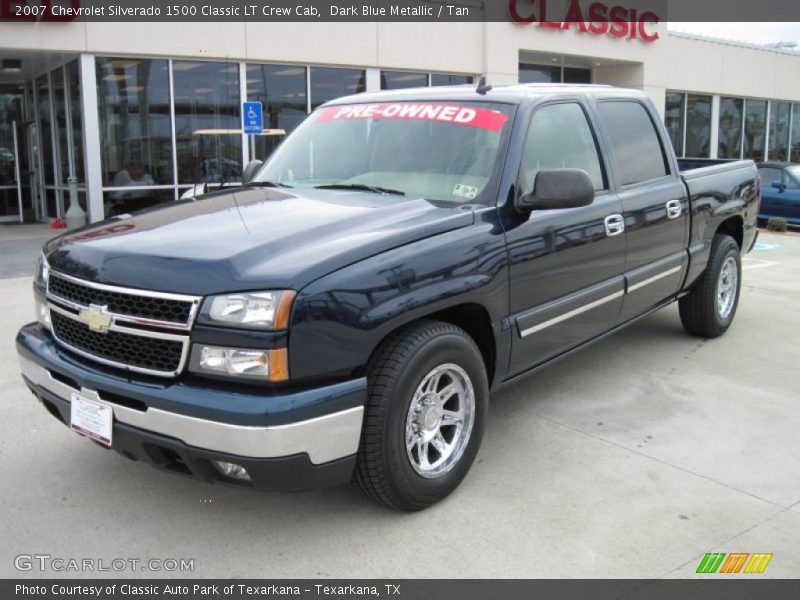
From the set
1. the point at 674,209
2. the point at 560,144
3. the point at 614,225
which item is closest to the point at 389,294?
the point at 560,144

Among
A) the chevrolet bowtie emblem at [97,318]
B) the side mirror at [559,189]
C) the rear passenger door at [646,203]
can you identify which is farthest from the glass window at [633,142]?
the chevrolet bowtie emblem at [97,318]

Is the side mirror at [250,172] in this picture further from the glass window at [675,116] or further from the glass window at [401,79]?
the glass window at [675,116]

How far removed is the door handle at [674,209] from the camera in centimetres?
514

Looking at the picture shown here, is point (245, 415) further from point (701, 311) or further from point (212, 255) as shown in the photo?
point (701, 311)

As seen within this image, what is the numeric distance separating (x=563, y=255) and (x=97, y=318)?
2354 mm

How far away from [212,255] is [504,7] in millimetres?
17403

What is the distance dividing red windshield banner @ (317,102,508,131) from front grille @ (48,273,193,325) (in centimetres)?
196

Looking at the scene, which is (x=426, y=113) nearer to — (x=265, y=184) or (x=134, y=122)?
(x=265, y=184)

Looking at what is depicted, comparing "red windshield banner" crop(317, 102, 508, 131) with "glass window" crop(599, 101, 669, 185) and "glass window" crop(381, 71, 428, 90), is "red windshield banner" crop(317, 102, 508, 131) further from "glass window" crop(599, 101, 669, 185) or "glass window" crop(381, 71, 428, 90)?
"glass window" crop(381, 71, 428, 90)

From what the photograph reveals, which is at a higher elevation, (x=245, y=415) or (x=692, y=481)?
(x=245, y=415)

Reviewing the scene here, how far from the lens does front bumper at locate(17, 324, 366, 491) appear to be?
8.86 ft

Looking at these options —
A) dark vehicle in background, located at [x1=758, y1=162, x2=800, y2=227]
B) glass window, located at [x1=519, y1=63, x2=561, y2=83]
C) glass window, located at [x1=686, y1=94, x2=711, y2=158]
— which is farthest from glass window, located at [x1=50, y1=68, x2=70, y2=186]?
glass window, located at [x1=686, y1=94, x2=711, y2=158]
